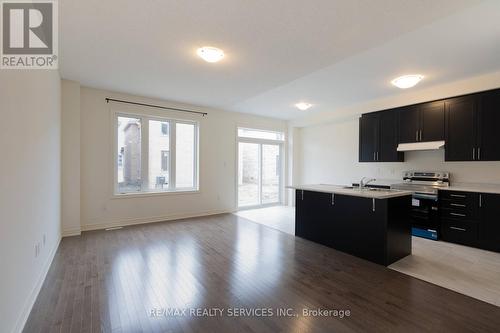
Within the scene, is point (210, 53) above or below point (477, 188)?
above

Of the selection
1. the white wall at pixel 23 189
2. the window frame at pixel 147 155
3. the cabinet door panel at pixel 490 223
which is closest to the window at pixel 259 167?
the window frame at pixel 147 155

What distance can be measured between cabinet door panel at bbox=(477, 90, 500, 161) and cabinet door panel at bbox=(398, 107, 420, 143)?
0.90 m

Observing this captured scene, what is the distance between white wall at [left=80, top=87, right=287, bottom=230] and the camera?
4480mm

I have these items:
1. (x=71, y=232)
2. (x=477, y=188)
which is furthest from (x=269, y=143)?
(x=71, y=232)

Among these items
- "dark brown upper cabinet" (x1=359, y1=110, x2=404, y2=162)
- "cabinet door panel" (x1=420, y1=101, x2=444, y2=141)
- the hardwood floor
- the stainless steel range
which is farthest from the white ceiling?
the hardwood floor

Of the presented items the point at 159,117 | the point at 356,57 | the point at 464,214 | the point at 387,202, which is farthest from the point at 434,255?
the point at 159,117

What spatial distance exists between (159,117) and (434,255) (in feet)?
18.5

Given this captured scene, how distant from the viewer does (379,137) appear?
16.9 feet

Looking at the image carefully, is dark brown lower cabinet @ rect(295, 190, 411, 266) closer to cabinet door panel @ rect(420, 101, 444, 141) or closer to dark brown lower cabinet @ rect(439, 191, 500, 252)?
dark brown lower cabinet @ rect(439, 191, 500, 252)

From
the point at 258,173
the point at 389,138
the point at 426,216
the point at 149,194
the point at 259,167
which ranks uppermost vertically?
the point at 389,138

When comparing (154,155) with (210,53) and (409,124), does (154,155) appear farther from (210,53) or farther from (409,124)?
(409,124)

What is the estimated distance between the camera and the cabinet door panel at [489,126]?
3621 millimetres

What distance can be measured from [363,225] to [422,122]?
108 inches

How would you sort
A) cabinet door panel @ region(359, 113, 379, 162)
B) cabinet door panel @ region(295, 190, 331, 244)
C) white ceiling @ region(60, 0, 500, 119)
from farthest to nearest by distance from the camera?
cabinet door panel @ region(359, 113, 379, 162) → cabinet door panel @ region(295, 190, 331, 244) → white ceiling @ region(60, 0, 500, 119)
